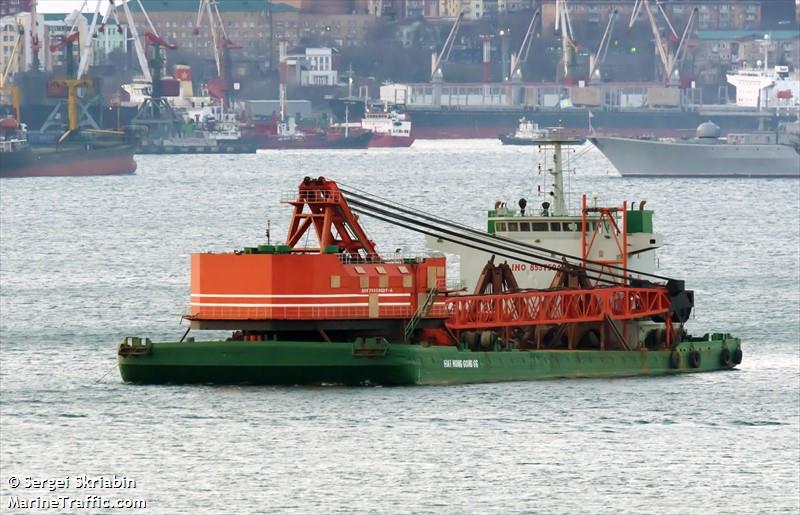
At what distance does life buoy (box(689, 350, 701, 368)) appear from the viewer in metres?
65.0

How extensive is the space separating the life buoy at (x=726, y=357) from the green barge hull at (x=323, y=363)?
255 inches

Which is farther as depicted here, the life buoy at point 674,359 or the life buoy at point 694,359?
the life buoy at point 694,359

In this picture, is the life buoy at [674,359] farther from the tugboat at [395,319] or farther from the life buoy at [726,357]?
the life buoy at [726,357]

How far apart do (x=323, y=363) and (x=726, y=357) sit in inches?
541

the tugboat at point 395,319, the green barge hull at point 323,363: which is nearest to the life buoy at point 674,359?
the tugboat at point 395,319

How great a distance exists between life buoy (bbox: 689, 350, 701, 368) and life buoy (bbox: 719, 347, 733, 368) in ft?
2.78

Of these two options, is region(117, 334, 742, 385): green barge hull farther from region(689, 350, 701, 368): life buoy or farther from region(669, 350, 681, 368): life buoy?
region(689, 350, 701, 368): life buoy

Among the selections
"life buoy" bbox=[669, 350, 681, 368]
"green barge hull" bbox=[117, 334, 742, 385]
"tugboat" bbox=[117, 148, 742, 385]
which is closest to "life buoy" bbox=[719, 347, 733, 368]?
"tugboat" bbox=[117, 148, 742, 385]

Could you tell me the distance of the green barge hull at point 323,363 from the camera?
57656 millimetres

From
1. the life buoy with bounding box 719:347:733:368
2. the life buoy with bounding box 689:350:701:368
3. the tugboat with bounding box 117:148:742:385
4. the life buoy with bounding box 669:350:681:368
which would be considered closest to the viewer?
the tugboat with bounding box 117:148:742:385

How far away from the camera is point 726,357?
65.8 metres

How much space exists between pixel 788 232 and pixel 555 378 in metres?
71.8

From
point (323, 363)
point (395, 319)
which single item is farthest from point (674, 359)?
point (323, 363)

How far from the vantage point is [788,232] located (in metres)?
130
